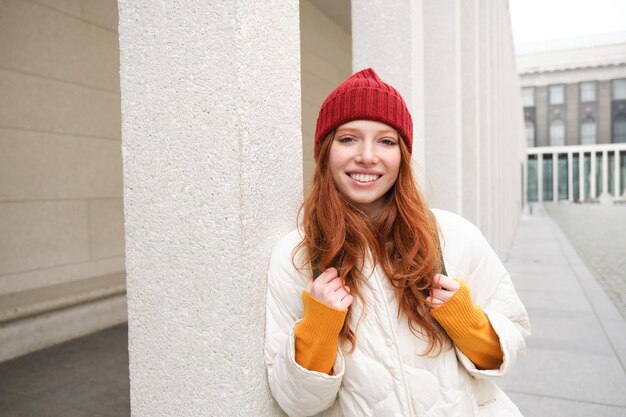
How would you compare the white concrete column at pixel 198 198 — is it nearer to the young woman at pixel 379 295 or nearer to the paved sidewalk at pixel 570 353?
the young woman at pixel 379 295

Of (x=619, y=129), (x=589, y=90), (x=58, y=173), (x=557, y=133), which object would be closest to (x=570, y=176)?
(x=557, y=133)

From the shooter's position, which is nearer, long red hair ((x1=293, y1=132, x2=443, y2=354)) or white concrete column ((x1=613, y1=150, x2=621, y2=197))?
long red hair ((x1=293, y1=132, x2=443, y2=354))

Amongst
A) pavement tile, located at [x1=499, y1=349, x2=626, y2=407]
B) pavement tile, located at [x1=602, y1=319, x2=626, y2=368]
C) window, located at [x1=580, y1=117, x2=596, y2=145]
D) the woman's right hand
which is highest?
window, located at [x1=580, y1=117, x2=596, y2=145]

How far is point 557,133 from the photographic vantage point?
58562mm

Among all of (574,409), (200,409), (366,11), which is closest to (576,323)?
(574,409)

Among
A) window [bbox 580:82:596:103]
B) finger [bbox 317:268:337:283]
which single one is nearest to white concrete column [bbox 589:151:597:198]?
window [bbox 580:82:596:103]

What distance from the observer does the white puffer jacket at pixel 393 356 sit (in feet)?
5.32

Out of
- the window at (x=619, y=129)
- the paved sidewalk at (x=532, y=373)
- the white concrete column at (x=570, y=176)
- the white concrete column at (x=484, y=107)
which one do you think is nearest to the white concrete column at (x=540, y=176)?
the white concrete column at (x=570, y=176)

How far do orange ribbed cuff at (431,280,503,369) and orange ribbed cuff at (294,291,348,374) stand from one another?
35 centimetres

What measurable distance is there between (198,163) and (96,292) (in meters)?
4.77

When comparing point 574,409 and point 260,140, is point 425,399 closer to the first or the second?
point 260,140

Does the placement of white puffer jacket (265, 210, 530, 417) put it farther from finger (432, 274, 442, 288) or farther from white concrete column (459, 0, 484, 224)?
white concrete column (459, 0, 484, 224)

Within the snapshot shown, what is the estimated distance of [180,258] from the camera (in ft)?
5.55

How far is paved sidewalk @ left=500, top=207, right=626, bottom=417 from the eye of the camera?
12.5 feet
